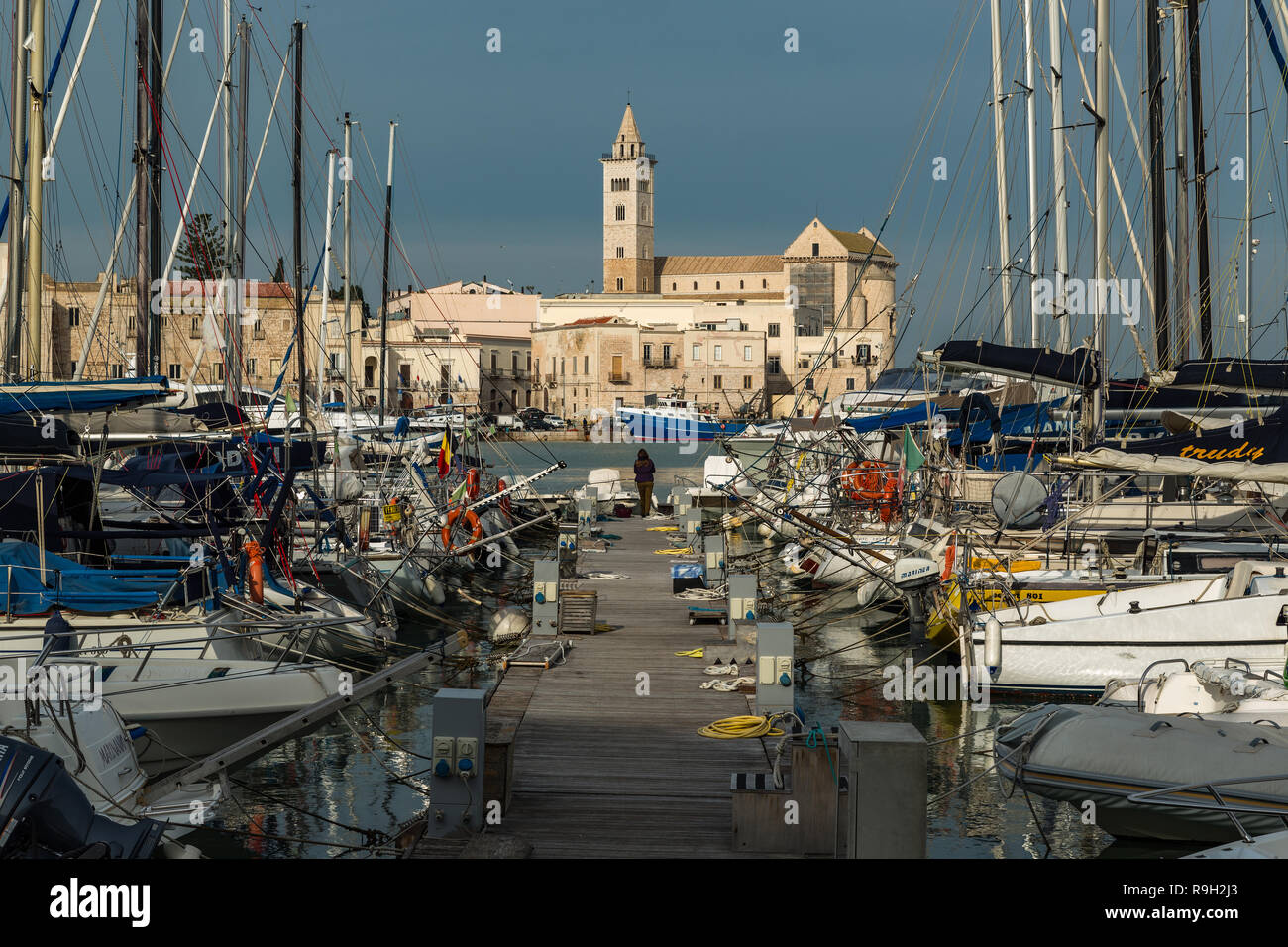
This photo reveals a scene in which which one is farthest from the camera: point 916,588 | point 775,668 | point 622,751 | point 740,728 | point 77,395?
point 916,588

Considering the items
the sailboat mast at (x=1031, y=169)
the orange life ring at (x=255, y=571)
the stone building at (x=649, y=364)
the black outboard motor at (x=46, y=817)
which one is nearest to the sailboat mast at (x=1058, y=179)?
the sailboat mast at (x=1031, y=169)

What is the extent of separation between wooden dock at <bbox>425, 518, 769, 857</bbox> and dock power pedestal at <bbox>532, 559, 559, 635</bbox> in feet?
1.40

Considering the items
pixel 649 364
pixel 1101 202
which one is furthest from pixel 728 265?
pixel 1101 202

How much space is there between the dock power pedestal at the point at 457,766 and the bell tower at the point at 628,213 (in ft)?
420

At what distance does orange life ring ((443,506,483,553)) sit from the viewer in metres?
22.3

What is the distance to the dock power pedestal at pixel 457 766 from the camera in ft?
26.6

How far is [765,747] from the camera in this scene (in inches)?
406

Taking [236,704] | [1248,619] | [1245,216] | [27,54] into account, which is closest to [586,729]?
[236,704]

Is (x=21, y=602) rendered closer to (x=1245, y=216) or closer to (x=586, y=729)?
(x=586, y=729)

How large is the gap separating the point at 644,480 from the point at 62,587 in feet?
67.8

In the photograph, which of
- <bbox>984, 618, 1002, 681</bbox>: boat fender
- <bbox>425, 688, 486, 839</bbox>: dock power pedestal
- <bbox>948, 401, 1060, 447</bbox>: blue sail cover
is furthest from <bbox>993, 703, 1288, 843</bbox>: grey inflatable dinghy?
<bbox>948, 401, 1060, 447</bbox>: blue sail cover

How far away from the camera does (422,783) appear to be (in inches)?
446

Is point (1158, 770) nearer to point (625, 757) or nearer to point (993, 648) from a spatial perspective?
point (625, 757)
